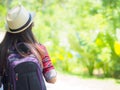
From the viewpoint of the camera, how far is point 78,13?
1194 cm

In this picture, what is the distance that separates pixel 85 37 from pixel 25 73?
644 centimetres

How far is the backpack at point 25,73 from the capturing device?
327cm

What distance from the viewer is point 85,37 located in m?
9.65

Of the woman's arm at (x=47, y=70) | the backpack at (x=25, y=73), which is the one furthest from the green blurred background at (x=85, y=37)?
the backpack at (x=25, y=73)

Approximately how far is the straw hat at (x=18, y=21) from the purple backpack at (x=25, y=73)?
25cm

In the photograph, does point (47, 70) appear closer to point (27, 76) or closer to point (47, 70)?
point (47, 70)

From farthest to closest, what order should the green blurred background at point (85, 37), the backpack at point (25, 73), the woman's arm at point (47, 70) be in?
the green blurred background at point (85, 37)
the woman's arm at point (47, 70)
the backpack at point (25, 73)

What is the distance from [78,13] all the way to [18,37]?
8586 millimetres

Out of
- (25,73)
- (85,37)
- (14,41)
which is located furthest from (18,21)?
(85,37)

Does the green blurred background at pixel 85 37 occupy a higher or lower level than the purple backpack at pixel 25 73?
higher

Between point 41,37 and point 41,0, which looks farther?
point 41,0

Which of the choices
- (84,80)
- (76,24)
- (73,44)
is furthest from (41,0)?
(84,80)

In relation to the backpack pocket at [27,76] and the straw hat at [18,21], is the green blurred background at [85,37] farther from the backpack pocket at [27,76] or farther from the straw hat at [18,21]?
the backpack pocket at [27,76]

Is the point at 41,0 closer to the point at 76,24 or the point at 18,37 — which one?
the point at 76,24
